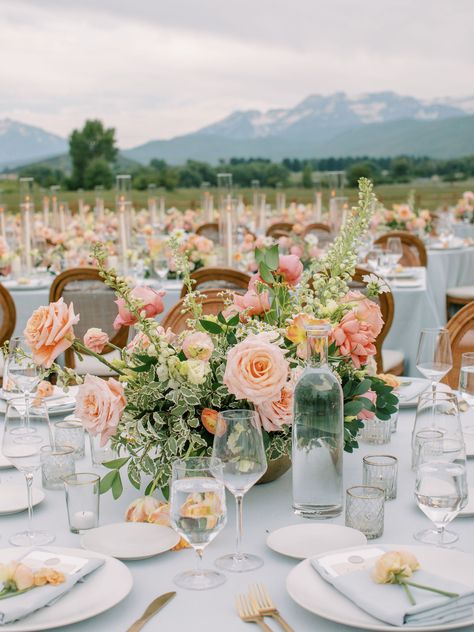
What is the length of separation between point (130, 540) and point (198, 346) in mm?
330

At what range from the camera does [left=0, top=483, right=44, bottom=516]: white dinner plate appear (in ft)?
5.04

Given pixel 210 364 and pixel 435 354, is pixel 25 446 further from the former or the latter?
pixel 435 354

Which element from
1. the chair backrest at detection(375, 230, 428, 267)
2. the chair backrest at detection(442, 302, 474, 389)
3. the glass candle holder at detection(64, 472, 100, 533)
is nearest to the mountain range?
the chair backrest at detection(375, 230, 428, 267)

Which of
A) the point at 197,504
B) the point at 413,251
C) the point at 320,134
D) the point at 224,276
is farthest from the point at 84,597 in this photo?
the point at 320,134

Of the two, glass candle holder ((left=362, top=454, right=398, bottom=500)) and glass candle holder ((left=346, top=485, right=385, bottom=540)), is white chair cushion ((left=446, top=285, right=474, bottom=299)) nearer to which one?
glass candle holder ((left=362, top=454, right=398, bottom=500))

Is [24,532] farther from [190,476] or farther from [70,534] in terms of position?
[190,476]

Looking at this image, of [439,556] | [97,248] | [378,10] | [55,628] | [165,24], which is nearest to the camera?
[55,628]

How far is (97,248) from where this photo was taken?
4.67ft

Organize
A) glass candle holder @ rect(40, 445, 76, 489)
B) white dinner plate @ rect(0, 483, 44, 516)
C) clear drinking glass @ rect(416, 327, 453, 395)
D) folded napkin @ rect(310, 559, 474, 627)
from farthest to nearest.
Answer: clear drinking glass @ rect(416, 327, 453, 395) < glass candle holder @ rect(40, 445, 76, 489) < white dinner plate @ rect(0, 483, 44, 516) < folded napkin @ rect(310, 559, 474, 627)

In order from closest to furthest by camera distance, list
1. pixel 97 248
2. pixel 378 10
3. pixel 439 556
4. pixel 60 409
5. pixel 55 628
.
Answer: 1. pixel 55 628
2. pixel 439 556
3. pixel 97 248
4. pixel 60 409
5. pixel 378 10

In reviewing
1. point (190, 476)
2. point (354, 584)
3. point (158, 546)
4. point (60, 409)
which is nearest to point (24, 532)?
point (158, 546)

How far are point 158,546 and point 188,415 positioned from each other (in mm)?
245

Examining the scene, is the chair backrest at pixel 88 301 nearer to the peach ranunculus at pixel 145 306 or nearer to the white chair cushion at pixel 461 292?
the peach ranunculus at pixel 145 306

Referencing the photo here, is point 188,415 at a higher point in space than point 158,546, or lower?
higher
